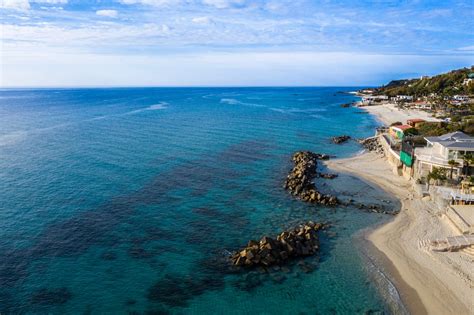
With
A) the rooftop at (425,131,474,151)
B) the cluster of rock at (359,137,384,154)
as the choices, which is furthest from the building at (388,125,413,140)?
the rooftop at (425,131,474,151)

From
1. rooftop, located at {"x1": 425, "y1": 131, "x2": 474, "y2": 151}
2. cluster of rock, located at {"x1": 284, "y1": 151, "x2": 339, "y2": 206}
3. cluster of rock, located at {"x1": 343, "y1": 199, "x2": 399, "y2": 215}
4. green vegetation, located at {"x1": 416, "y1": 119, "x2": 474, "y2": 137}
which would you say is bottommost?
A: cluster of rock, located at {"x1": 343, "y1": 199, "x2": 399, "y2": 215}

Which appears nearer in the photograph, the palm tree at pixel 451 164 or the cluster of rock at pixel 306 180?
the palm tree at pixel 451 164

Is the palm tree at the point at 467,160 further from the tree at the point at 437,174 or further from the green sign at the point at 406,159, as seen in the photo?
the green sign at the point at 406,159

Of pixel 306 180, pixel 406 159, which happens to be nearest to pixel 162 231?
pixel 306 180

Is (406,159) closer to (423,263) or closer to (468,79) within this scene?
(423,263)

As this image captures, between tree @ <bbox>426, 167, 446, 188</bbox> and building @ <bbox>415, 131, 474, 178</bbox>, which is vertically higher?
building @ <bbox>415, 131, 474, 178</bbox>

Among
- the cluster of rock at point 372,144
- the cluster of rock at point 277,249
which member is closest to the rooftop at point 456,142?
the cluster of rock at point 372,144

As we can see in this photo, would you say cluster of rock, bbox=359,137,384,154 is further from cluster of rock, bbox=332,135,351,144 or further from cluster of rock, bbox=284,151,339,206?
cluster of rock, bbox=284,151,339,206
